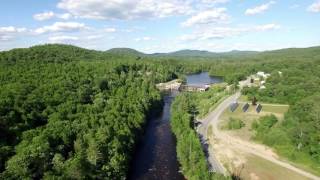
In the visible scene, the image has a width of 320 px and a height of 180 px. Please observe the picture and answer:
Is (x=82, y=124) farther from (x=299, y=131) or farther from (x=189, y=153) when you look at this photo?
(x=299, y=131)

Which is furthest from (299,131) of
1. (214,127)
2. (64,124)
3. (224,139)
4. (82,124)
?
(64,124)

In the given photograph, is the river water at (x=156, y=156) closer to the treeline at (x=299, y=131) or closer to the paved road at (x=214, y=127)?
the paved road at (x=214, y=127)

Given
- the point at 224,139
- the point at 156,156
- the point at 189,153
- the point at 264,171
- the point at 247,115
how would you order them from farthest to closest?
the point at 247,115
the point at 224,139
the point at 156,156
the point at 264,171
the point at 189,153

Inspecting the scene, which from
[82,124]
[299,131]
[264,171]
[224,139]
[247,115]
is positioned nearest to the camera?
[264,171]

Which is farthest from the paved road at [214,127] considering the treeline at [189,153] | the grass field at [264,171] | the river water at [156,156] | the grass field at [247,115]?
the river water at [156,156]

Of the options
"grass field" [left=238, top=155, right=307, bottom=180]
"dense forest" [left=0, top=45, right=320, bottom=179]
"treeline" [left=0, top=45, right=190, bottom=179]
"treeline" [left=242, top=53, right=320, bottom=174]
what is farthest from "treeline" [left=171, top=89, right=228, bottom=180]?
"treeline" [left=242, top=53, right=320, bottom=174]

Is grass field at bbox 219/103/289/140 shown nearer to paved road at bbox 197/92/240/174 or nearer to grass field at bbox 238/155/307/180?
paved road at bbox 197/92/240/174
